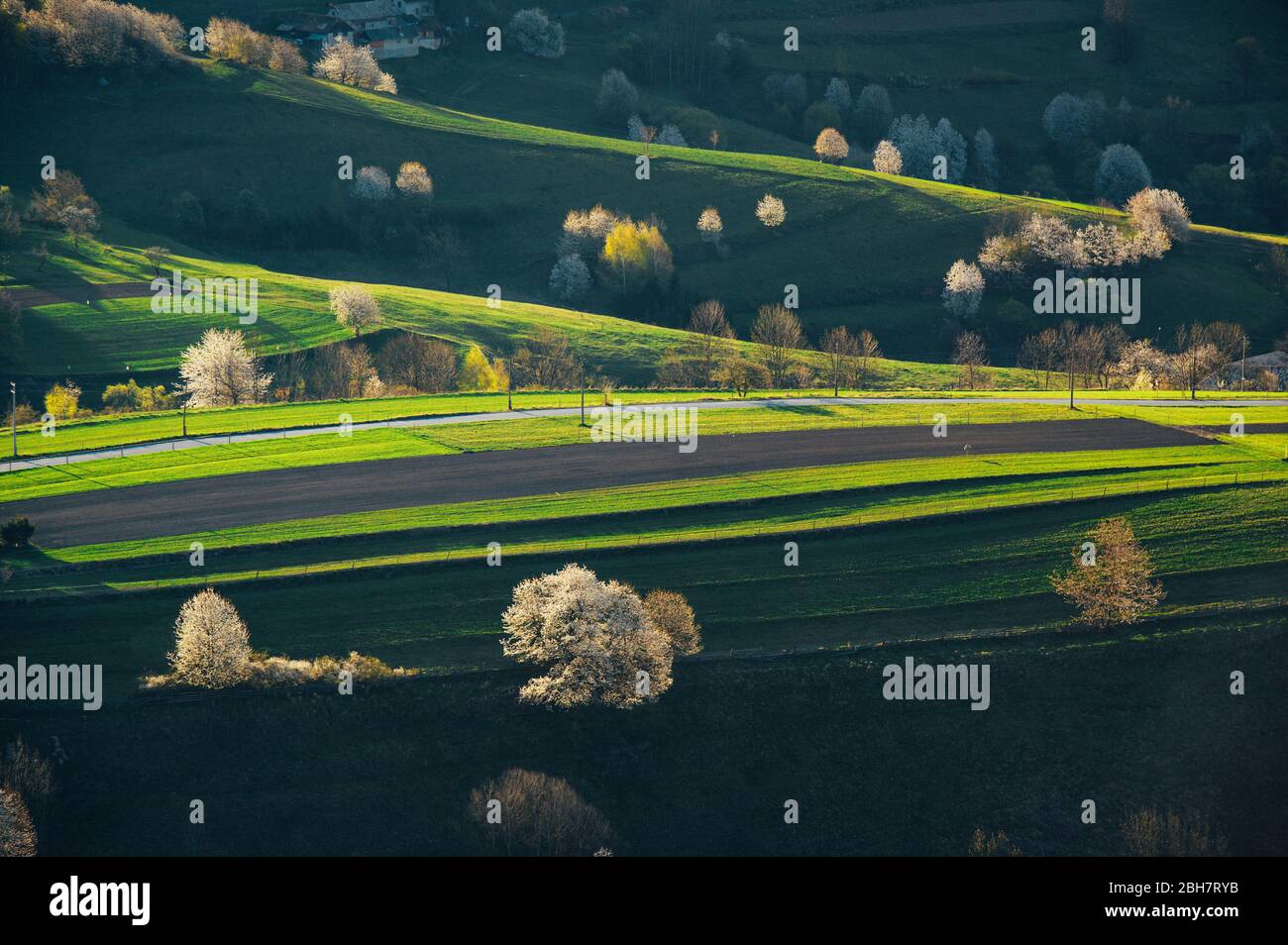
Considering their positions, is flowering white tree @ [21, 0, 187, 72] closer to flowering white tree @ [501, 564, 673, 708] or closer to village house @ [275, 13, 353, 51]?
village house @ [275, 13, 353, 51]

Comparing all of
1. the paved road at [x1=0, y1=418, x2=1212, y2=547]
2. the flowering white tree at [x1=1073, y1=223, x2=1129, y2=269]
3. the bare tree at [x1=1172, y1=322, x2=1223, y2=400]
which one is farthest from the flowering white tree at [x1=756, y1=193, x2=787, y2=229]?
the paved road at [x1=0, y1=418, x2=1212, y2=547]

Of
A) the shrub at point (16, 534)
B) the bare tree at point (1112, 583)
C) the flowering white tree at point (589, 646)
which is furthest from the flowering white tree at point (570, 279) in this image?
the flowering white tree at point (589, 646)

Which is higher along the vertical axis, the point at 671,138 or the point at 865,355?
the point at 671,138

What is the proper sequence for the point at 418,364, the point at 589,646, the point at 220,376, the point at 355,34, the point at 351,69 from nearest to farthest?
the point at 589,646 → the point at 220,376 → the point at 418,364 → the point at 351,69 → the point at 355,34

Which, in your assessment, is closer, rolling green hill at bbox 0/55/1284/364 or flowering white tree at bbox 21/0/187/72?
rolling green hill at bbox 0/55/1284/364

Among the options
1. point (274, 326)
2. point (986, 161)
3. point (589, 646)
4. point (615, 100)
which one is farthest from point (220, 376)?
point (986, 161)

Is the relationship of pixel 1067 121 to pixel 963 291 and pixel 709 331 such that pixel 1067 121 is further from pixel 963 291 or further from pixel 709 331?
pixel 709 331

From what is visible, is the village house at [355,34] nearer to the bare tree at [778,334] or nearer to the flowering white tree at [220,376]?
the bare tree at [778,334]
